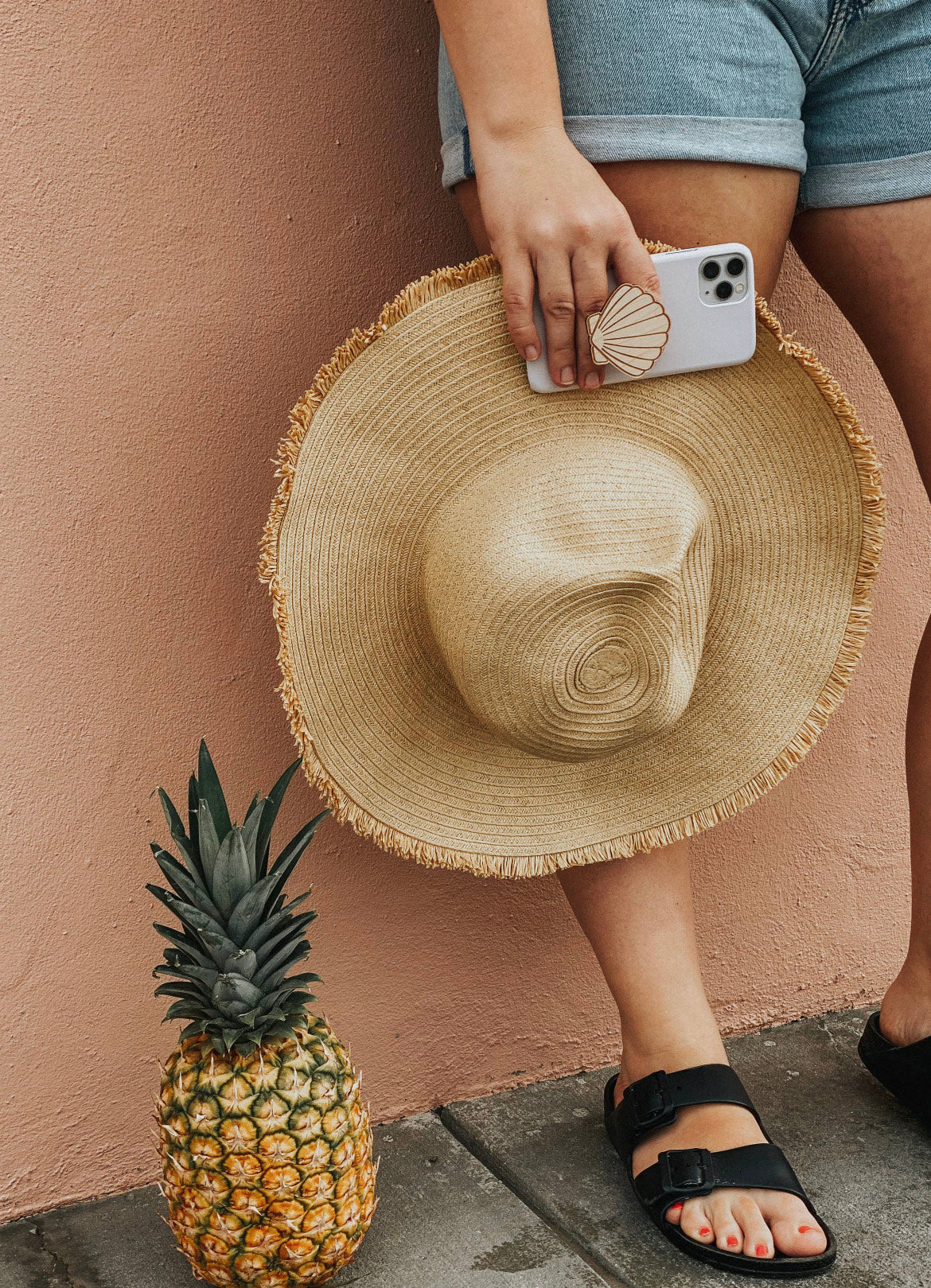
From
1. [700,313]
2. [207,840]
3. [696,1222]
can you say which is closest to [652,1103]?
[696,1222]

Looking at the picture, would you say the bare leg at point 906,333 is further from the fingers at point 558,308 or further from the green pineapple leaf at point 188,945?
the green pineapple leaf at point 188,945

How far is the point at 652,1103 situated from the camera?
47.8 inches

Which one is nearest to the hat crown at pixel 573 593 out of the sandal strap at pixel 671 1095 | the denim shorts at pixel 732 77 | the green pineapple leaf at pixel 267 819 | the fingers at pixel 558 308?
Answer: the fingers at pixel 558 308

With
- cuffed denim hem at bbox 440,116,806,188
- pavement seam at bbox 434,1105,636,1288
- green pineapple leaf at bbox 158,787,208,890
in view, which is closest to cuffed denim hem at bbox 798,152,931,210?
cuffed denim hem at bbox 440,116,806,188

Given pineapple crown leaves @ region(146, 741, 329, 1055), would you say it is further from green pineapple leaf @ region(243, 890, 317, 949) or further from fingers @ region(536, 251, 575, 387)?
fingers @ region(536, 251, 575, 387)

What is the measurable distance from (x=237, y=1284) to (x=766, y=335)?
1.11 metres

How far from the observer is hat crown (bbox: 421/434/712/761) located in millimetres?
1009

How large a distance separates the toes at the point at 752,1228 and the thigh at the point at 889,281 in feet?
2.77

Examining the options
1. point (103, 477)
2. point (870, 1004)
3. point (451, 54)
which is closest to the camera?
point (451, 54)

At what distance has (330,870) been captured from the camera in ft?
4.60

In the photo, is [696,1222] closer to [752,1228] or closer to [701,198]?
[752,1228]

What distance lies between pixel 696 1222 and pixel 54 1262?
70 centimetres

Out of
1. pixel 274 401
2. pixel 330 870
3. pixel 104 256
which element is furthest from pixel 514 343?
pixel 330 870

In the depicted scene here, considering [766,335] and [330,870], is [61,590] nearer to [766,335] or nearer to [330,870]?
[330,870]
